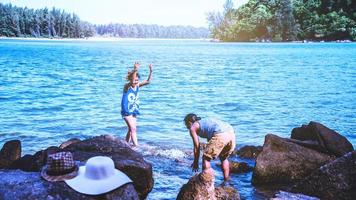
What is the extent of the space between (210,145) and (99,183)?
3808mm

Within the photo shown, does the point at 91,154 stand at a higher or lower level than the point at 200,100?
higher

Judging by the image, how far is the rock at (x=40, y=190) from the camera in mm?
4922

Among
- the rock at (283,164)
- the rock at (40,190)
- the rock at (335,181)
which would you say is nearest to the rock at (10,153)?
the rock at (40,190)

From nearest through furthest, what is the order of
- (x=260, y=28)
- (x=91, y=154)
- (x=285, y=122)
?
(x=91, y=154), (x=285, y=122), (x=260, y=28)

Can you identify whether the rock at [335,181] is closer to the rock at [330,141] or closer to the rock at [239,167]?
the rock at [330,141]

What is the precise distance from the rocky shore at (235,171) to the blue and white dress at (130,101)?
2.66m

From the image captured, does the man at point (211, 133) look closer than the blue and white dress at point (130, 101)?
Yes

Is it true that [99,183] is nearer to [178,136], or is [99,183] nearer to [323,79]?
[178,136]

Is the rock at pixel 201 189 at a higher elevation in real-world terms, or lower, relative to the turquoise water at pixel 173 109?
higher

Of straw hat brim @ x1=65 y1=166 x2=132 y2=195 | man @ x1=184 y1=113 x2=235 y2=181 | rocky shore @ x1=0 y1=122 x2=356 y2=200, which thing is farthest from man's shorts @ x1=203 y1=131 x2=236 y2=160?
straw hat brim @ x1=65 y1=166 x2=132 y2=195

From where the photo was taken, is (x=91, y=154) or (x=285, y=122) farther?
(x=285, y=122)

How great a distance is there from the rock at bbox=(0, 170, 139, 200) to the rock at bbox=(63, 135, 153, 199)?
1861 mm

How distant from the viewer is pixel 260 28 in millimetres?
157125

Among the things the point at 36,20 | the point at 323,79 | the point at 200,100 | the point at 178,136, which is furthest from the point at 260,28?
the point at 178,136
